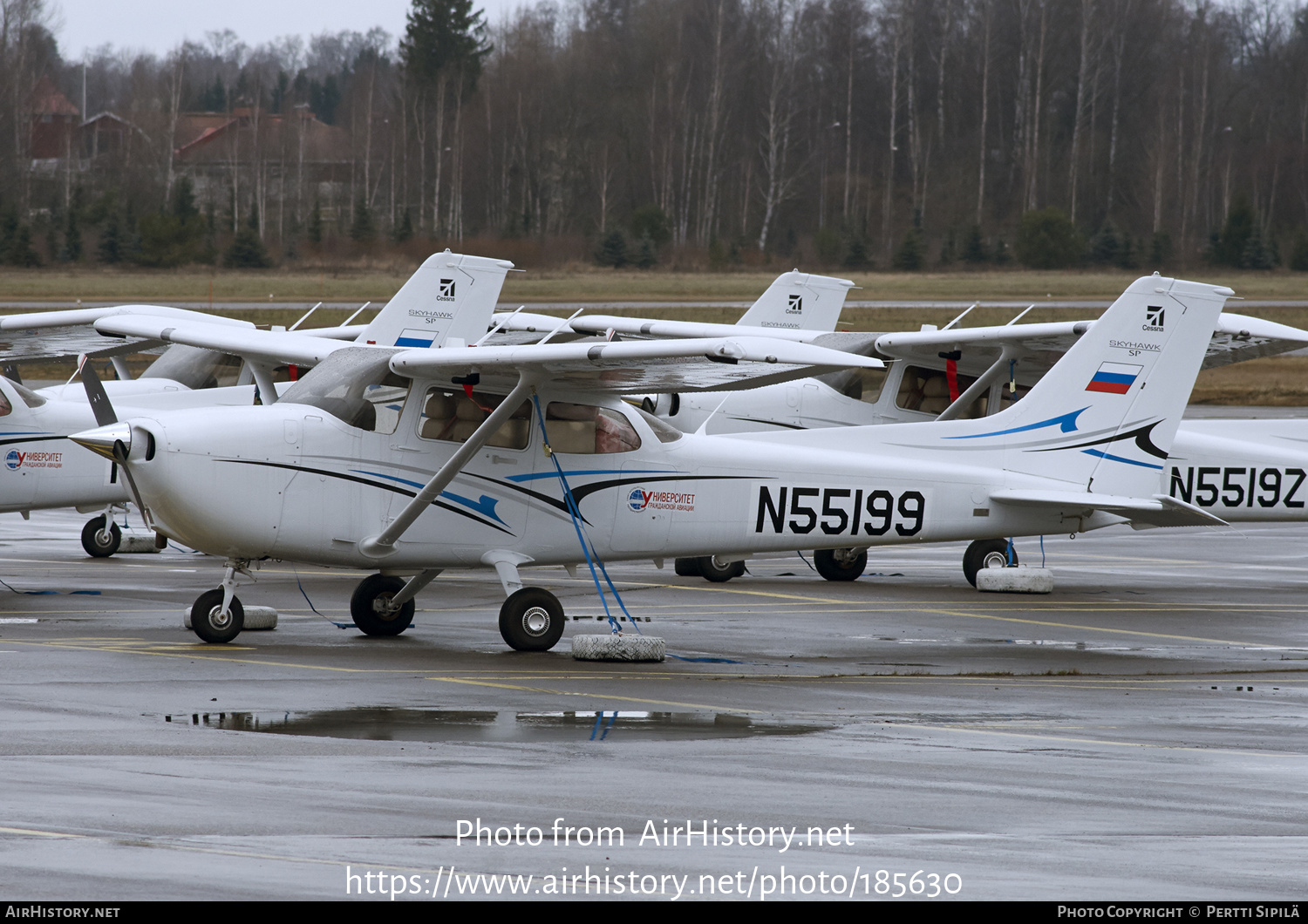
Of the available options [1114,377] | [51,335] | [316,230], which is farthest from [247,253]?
[1114,377]

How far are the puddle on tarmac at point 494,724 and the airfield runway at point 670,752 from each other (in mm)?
32

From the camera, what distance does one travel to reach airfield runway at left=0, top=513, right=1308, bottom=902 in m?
5.98

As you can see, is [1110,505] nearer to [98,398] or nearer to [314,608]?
[314,608]

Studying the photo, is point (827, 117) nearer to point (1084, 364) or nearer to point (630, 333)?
point (630, 333)

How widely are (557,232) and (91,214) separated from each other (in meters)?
20.5

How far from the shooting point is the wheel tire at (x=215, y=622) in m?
12.1

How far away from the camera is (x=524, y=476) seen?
1259 centimetres

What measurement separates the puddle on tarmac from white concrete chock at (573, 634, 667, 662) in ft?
6.86

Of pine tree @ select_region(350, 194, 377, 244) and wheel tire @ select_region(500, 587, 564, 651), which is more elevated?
pine tree @ select_region(350, 194, 377, 244)

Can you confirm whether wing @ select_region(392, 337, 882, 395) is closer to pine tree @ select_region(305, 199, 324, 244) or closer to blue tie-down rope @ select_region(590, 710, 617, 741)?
blue tie-down rope @ select_region(590, 710, 617, 741)

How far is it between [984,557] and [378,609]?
267 inches

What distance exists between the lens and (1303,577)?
18203mm

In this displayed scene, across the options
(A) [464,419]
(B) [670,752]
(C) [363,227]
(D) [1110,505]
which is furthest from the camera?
(C) [363,227]

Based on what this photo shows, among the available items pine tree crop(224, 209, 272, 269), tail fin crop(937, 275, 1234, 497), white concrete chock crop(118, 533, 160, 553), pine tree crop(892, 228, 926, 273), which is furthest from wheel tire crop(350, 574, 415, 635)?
pine tree crop(892, 228, 926, 273)
